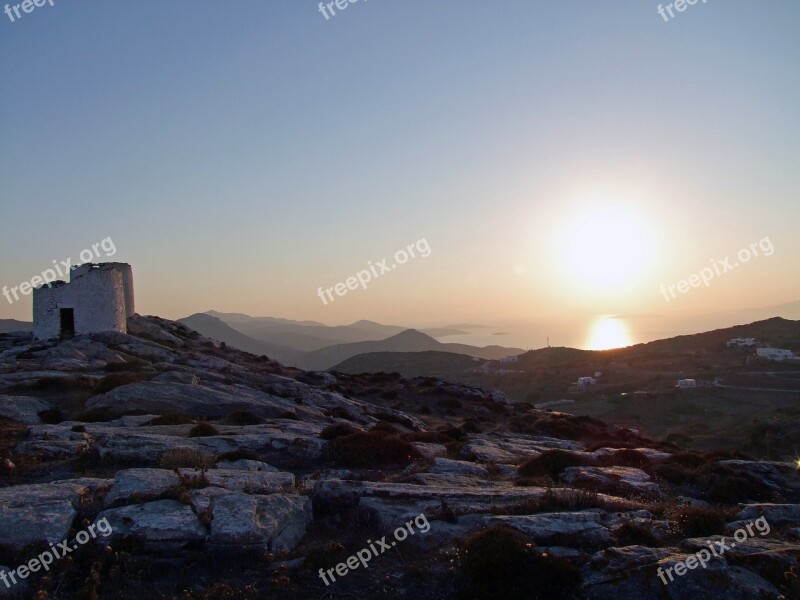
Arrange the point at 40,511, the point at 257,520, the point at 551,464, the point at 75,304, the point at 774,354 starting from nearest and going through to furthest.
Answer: the point at 40,511, the point at 257,520, the point at 551,464, the point at 75,304, the point at 774,354

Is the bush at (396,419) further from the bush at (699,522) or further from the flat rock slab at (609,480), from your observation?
the bush at (699,522)

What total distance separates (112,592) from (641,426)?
5015 cm

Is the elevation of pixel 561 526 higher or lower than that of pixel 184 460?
lower

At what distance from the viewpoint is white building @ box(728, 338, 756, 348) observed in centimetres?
8565

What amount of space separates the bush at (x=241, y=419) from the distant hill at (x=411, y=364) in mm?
69740

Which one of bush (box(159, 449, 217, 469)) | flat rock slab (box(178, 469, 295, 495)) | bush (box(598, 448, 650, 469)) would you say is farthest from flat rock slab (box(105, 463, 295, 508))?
bush (box(598, 448, 650, 469))

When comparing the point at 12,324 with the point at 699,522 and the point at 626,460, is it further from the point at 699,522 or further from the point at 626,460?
the point at 699,522

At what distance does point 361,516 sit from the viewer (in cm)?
954

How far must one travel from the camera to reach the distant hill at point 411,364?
93.1 m

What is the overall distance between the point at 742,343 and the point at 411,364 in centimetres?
5290

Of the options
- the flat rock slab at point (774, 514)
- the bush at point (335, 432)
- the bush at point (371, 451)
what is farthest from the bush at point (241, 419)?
the flat rock slab at point (774, 514)

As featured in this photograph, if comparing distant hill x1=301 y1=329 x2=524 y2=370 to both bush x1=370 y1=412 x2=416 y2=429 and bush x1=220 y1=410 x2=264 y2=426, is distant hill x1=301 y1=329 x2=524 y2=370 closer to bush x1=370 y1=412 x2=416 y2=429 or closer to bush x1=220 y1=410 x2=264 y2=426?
bush x1=370 y1=412 x2=416 y2=429

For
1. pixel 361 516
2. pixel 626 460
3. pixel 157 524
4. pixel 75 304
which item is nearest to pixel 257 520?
pixel 157 524

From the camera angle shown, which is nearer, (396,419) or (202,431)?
(202,431)
